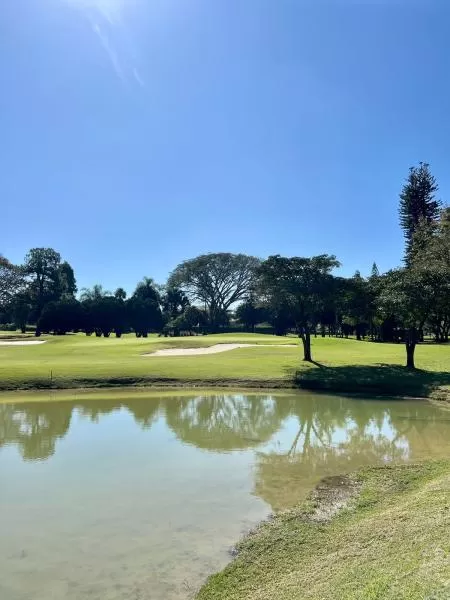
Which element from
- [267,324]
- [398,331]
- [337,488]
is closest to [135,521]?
[337,488]

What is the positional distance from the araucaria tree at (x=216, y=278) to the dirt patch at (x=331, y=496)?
77.1 m

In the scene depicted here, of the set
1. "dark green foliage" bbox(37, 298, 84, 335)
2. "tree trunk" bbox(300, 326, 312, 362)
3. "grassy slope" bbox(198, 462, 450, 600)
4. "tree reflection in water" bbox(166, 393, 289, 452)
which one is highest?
"dark green foliage" bbox(37, 298, 84, 335)

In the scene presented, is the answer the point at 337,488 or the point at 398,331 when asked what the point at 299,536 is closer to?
→ the point at 337,488

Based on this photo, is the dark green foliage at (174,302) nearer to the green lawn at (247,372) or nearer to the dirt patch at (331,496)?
the green lawn at (247,372)

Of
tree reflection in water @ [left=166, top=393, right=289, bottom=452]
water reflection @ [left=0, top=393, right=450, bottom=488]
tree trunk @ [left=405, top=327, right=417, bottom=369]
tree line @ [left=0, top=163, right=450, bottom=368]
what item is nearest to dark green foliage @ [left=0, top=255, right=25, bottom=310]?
tree line @ [left=0, top=163, right=450, bottom=368]

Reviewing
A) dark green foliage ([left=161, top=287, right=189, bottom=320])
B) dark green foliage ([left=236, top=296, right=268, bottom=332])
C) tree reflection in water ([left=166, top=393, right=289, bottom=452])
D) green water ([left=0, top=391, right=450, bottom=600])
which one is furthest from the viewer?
dark green foliage ([left=161, top=287, right=189, bottom=320])

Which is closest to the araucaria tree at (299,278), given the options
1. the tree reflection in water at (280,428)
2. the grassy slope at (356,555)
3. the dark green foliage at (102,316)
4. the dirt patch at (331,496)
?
the tree reflection in water at (280,428)

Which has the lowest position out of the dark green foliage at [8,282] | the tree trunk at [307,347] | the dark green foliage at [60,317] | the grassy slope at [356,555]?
the grassy slope at [356,555]

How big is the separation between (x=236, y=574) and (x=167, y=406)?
592 inches

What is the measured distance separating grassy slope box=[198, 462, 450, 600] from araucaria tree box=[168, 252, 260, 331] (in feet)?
261

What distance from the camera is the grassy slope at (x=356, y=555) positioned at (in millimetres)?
4875

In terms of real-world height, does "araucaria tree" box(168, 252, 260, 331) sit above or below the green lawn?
above

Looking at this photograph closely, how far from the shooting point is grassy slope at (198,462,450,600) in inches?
192

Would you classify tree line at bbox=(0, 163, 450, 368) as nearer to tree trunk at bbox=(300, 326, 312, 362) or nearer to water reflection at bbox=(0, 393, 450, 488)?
tree trunk at bbox=(300, 326, 312, 362)
